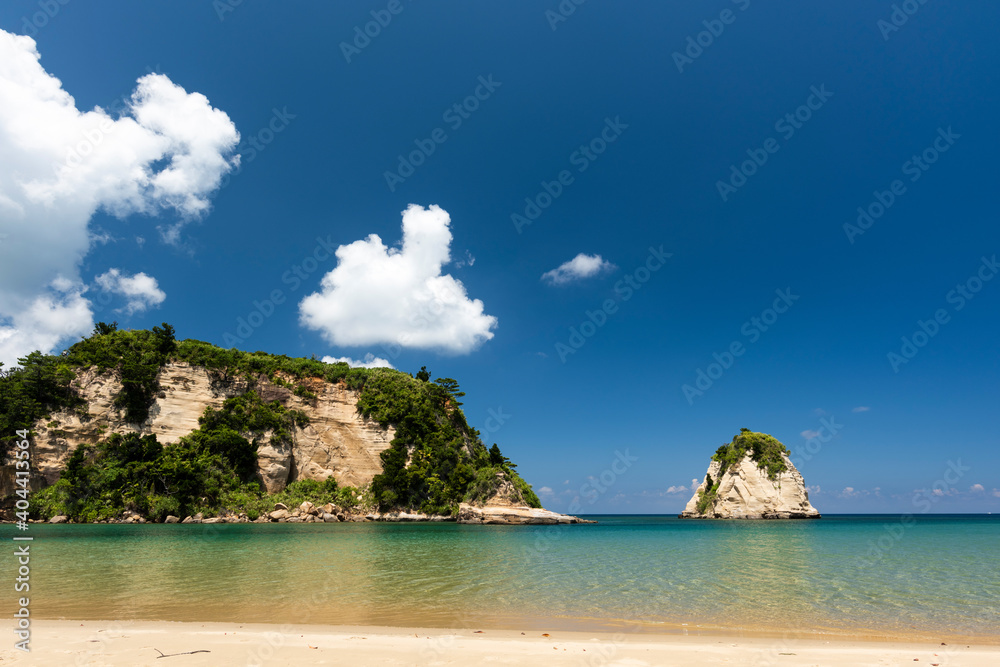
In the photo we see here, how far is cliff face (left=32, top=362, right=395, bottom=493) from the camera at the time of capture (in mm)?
47406

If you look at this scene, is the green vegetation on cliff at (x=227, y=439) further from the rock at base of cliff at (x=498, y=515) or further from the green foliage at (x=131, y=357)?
the rock at base of cliff at (x=498, y=515)

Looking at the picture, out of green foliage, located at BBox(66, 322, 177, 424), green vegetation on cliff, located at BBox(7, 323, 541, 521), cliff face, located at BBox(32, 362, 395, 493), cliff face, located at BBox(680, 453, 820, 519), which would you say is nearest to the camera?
green vegetation on cliff, located at BBox(7, 323, 541, 521)

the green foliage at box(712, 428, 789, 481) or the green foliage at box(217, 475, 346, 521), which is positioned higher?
the green foliage at box(712, 428, 789, 481)

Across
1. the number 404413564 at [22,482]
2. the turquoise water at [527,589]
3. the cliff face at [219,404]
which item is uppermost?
the cliff face at [219,404]

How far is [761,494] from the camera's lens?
73875mm

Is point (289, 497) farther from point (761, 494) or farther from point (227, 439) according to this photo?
point (761, 494)

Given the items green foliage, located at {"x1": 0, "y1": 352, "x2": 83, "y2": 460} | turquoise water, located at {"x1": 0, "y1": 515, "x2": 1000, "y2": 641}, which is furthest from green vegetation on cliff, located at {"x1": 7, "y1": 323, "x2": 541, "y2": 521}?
turquoise water, located at {"x1": 0, "y1": 515, "x2": 1000, "y2": 641}

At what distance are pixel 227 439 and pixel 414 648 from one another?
5491 centimetres

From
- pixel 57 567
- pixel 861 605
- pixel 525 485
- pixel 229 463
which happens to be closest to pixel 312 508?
pixel 229 463

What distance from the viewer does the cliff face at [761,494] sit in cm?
7350

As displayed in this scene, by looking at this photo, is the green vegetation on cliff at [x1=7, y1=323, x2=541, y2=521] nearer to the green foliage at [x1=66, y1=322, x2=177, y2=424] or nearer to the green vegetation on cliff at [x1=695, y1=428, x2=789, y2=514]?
the green foliage at [x1=66, y1=322, x2=177, y2=424]

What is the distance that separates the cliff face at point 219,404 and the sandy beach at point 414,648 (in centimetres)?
5187

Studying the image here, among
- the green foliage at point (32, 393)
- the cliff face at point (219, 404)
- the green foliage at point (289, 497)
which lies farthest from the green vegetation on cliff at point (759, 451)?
the green foliage at point (32, 393)

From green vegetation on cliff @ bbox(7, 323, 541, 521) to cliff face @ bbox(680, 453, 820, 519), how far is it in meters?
36.9
